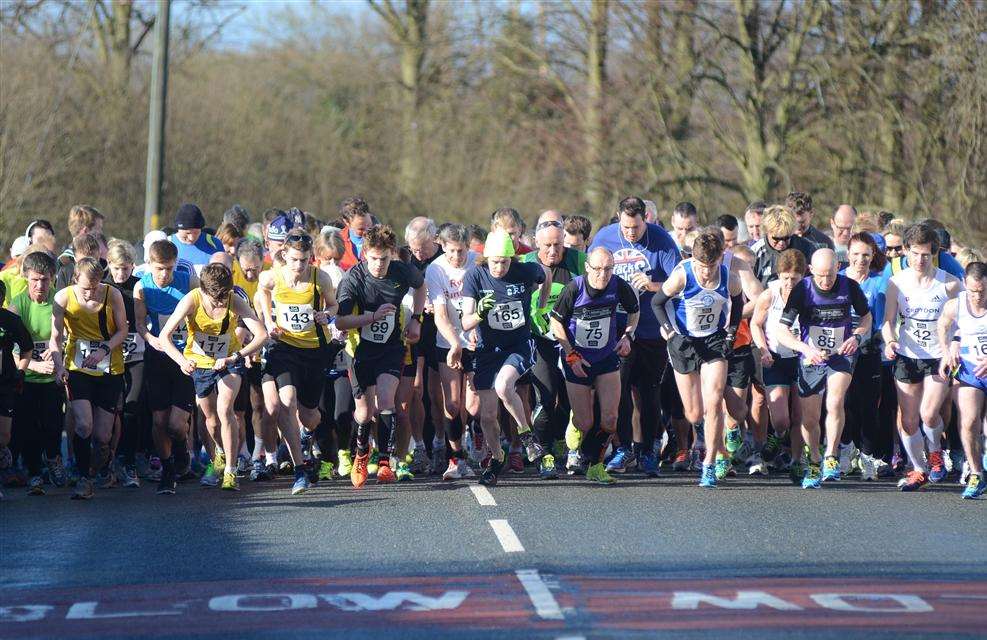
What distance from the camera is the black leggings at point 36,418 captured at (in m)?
12.6

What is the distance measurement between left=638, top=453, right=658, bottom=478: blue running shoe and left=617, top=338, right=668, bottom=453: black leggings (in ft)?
0.16

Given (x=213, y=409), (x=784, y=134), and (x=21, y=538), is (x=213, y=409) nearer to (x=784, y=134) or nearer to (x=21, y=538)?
(x=21, y=538)

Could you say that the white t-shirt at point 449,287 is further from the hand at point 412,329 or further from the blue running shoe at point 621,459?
the blue running shoe at point 621,459

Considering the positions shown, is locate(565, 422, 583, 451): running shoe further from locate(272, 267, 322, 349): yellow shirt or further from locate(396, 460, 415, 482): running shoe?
locate(272, 267, 322, 349): yellow shirt

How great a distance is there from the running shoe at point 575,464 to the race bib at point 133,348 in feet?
12.1

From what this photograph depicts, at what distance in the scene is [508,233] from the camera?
13328mm

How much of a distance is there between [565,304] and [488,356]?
75cm

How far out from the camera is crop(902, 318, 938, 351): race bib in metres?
12.7

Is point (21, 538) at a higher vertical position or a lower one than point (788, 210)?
lower

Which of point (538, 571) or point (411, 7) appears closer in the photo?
point (538, 571)

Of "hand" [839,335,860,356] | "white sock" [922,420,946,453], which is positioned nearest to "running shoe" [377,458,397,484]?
"hand" [839,335,860,356]

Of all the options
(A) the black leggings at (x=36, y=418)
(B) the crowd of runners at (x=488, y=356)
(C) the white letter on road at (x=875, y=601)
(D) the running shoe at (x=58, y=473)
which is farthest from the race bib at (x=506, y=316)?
(C) the white letter on road at (x=875, y=601)

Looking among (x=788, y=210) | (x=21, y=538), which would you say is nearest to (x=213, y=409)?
(x=21, y=538)

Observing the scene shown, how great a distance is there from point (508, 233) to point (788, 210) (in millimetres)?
2526
